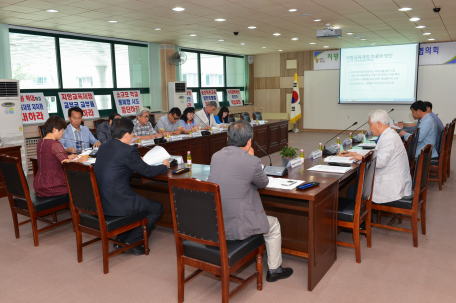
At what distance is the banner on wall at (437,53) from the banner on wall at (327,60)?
7.71 ft

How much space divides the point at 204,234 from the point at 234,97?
1029cm

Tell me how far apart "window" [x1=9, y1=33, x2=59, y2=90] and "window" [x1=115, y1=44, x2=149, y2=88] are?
1598 mm

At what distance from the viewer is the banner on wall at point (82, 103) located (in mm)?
7266

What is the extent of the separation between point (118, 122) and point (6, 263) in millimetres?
1506

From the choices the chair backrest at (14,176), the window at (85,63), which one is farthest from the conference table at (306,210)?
the window at (85,63)

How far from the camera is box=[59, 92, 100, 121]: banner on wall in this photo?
7266mm

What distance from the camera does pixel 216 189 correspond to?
1977 millimetres

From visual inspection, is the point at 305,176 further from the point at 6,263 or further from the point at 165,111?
the point at 165,111

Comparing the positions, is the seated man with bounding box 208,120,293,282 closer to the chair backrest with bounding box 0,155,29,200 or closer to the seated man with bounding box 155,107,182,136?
the chair backrest with bounding box 0,155,29,200

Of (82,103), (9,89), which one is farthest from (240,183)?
(82,103)

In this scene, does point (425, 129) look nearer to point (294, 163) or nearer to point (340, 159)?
point (340, 159)

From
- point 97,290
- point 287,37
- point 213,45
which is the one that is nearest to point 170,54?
point 213,45

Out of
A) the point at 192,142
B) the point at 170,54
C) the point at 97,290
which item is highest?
the point at 170,54

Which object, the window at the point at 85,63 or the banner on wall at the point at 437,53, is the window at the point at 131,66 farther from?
the banner on wall at the point at 437,53
